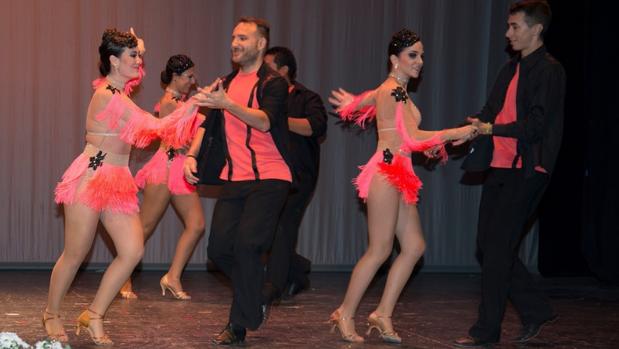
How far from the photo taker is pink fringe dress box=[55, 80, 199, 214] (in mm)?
5023

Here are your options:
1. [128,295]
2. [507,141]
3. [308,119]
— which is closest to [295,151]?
[308,119]

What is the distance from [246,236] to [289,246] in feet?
5.78

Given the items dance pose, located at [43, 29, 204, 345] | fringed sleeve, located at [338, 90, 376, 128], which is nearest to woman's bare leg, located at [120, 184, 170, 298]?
dance pose, located at [43, 29, 204, 345]

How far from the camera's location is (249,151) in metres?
5.16

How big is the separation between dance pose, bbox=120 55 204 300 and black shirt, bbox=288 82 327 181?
2.51ft

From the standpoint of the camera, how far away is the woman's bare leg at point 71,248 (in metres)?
5.04

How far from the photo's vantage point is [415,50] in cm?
533

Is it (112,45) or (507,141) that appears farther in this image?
(507,141)

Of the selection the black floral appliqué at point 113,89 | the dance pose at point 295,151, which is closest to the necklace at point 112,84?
the black floral appliqué at point 113,89

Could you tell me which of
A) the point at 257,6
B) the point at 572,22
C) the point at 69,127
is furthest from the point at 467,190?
→ the point at 69,127

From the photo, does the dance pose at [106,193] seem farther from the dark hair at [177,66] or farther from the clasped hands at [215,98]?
the dark hair at [177,66]

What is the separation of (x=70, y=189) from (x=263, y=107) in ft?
3.61

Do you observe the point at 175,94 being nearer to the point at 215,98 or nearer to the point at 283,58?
the point at 283,58

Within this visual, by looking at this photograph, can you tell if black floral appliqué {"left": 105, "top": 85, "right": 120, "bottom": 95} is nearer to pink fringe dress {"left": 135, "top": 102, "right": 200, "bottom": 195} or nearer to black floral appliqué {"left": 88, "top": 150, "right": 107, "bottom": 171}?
black floral appliqué {"left": 88, "top": 150, "right": 107, "bottom": 171}
